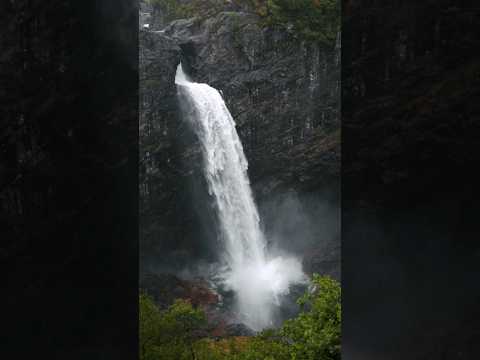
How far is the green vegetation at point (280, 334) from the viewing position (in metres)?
10.7

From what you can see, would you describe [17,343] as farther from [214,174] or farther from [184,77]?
[184,77]

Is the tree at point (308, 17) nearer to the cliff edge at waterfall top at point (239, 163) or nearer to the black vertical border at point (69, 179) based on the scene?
the cliff edge at waterfall top at point (239, 163)

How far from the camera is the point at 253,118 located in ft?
110

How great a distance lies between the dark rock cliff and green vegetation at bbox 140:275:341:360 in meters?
13.6

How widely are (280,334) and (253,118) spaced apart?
2127 centimetres

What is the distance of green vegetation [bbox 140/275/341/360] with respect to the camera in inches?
421

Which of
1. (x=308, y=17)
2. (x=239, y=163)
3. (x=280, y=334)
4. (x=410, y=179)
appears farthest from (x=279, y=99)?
(x=410, y=179)

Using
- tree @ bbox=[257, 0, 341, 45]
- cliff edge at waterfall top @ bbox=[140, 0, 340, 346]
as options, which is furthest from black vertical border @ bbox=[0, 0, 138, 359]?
tree @ bbox=[257, 0, 341, 45]

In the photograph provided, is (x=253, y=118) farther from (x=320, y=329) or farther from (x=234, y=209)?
(x=320, y=329)

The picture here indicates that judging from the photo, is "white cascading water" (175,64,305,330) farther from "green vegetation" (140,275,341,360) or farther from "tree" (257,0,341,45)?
"green vegetation" (140,275,341,360)

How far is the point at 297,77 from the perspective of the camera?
3312 centimetres

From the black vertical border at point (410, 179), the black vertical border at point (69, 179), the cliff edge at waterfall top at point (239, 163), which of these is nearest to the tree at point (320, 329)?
the black vertical border at point (410, 179)

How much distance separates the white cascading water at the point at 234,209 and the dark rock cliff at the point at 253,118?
81 centimetres

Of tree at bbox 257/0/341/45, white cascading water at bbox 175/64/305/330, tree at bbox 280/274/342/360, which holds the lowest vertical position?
white cascading water at bbox 175/64/305/330
